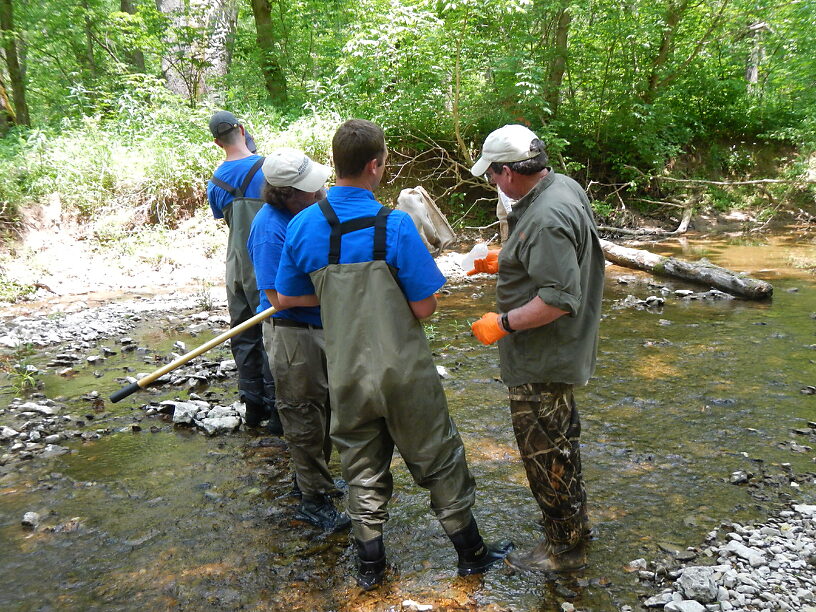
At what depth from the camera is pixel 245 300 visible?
4703mm

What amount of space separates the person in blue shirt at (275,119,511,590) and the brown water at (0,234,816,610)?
0.54 meters

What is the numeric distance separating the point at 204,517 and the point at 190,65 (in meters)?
14.5

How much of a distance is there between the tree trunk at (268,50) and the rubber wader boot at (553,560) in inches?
584

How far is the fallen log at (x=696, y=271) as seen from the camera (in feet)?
27.0

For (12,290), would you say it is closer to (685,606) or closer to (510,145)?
(510,145)

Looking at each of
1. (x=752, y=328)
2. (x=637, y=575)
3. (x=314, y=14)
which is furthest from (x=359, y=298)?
(x=314, y=14)

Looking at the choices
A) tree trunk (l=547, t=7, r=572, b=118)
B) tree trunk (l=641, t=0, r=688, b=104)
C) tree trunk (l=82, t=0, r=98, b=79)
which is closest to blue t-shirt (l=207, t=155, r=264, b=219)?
tree trunk (l=547, t=7, r=572, b=118)

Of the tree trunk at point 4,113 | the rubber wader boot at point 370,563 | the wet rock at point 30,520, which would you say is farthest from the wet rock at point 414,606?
the tree trunk at point 4,113

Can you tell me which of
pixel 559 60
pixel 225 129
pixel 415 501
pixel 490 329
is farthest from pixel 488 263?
pixel 559 60

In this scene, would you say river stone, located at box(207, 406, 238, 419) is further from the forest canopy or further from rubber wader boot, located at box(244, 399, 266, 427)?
the forest canopy

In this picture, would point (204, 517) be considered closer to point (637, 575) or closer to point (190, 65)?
point (637, 575)

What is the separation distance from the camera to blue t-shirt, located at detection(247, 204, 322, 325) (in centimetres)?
336

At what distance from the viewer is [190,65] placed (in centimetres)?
1512

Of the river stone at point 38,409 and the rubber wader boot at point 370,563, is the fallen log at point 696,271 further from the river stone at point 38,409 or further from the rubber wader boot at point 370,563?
the river stone at point 38,409
